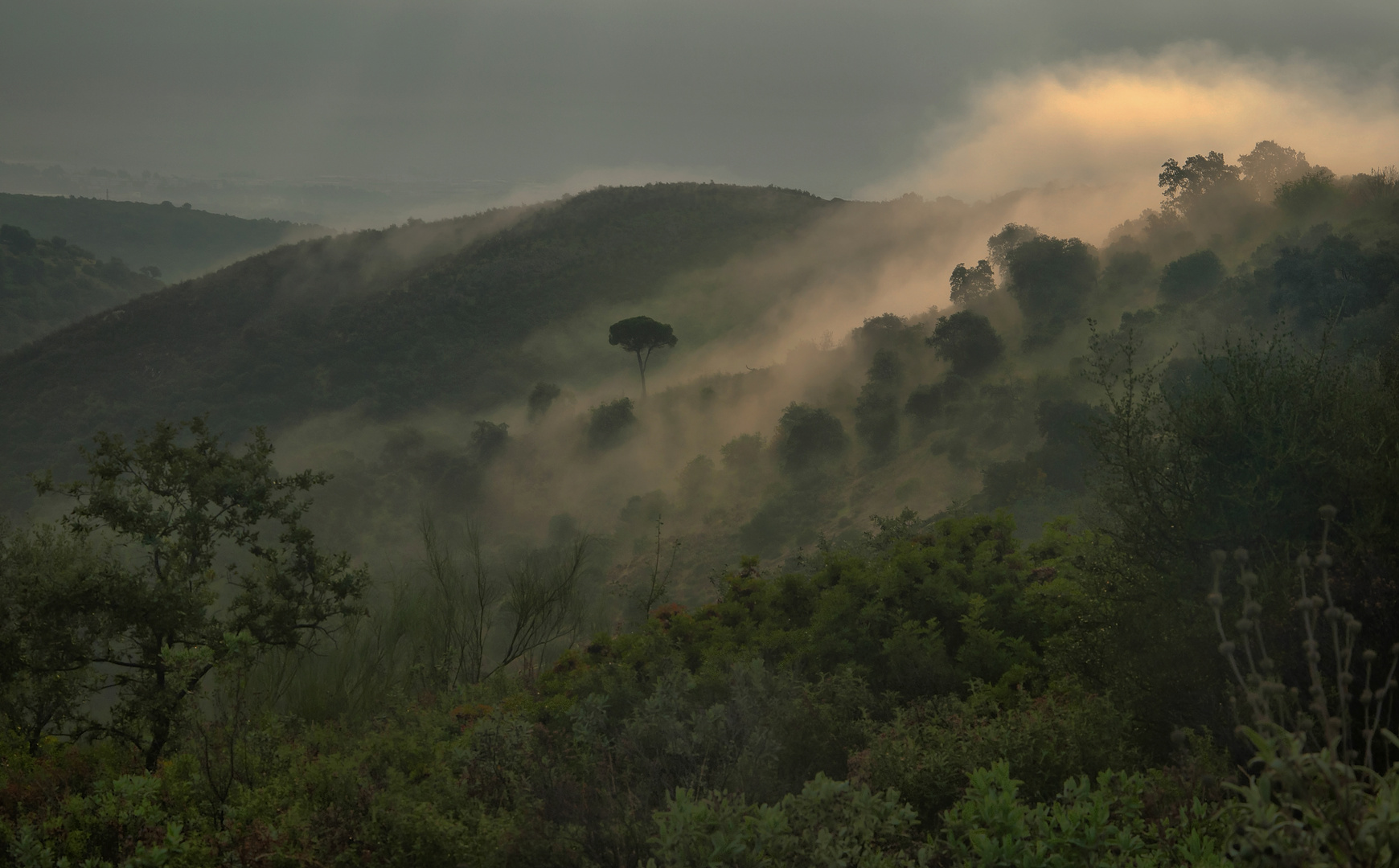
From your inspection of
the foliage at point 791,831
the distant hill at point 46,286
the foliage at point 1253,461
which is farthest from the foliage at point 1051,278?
the distant hill at point 46,286

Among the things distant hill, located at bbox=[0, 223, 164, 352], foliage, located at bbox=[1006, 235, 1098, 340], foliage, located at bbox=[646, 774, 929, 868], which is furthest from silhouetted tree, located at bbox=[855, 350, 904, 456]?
distant hill, located at bbox=[0, 223, 164, 352]

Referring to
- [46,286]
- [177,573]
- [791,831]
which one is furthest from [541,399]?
[46,286]

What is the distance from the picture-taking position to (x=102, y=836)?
7492mm

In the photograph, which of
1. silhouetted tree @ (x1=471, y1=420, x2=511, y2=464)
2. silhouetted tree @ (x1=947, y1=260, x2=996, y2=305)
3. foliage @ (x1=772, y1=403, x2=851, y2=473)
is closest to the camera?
foliage @ (x1=772, y1=403, x2=851, y2=473)

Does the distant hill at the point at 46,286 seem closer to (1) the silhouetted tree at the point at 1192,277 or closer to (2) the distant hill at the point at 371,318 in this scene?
(2) the distant hill at the point at 371,318

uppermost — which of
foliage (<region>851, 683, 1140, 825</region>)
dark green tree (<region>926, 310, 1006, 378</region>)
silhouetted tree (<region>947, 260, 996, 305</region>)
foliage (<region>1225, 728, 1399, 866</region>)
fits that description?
silhouetted tree (<region>947, 260, 996, 305</region>)

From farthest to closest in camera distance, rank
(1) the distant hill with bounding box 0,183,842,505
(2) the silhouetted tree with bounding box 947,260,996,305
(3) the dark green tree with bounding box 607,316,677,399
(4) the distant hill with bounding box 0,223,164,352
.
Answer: (4) the distant hill with bounding box 0,223,164,352 < (1) the distant hill with bounding box 0,183,842,505 < (3) the dark green tree with bounding box 607,316,677,399 < (2) the silhouetted tree with bounding box 947,260,996,305

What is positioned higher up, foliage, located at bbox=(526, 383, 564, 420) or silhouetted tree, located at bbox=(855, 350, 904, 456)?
foliage, located at bbox=(526, 383, 564, 420)

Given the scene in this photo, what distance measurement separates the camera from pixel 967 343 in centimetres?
4694

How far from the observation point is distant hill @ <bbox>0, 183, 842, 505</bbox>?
78.9 m

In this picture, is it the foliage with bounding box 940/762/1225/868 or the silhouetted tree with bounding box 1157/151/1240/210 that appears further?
the silhouetted tree with bounding box 1157/151/1240/210

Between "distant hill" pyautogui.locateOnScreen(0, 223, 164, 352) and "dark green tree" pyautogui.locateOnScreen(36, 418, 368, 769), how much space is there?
12050cm

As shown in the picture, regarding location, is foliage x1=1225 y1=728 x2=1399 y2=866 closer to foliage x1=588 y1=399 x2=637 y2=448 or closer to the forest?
the forest

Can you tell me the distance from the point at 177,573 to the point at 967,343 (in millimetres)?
40649
